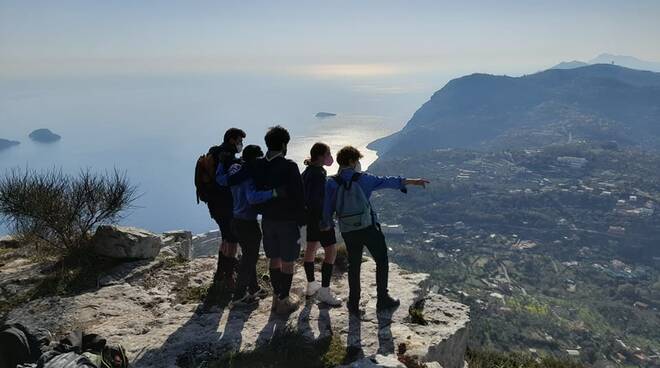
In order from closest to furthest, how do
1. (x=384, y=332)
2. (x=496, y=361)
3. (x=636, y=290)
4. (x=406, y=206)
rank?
(x=384, y=332) → (x=496, y=361) → (x=636, y=290) → (x=406, y=206)

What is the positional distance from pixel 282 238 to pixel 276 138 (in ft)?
4.44

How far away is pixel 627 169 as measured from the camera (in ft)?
546

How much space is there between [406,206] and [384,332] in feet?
446

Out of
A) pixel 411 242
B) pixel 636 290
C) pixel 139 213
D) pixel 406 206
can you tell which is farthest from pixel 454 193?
pixel 139 213

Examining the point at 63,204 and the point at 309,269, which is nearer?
the point at 309,269

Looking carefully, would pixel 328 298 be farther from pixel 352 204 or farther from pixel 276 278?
pixel 352 204

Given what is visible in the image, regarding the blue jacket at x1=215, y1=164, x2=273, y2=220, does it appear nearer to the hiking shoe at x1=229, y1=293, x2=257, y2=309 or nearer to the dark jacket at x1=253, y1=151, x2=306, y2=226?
the dark jacket at x1=253, y1=151, x2=306, y2=226

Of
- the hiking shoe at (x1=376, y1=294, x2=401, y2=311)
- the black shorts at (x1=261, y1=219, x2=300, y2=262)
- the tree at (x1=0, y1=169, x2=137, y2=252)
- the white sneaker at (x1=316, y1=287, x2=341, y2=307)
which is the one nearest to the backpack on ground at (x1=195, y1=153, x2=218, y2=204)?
the black shorts at (x1=261, y1=219, x2=300, y2=262)

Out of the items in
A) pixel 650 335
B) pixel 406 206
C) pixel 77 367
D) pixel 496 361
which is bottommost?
pixel 650 335

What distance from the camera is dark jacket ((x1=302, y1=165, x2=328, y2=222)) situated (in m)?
5.83

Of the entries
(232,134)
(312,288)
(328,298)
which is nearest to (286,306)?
(328,298)

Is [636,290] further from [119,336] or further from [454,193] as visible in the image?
[119,336]

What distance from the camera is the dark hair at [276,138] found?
5.30 metres

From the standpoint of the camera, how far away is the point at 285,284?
6.03 meters
